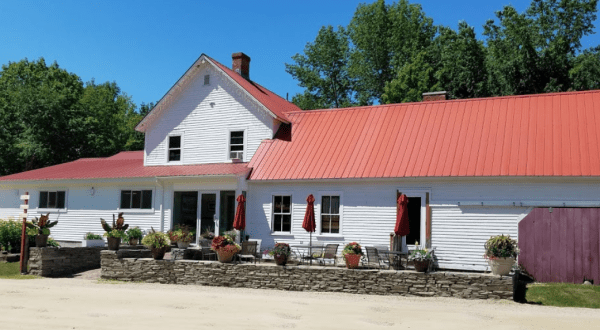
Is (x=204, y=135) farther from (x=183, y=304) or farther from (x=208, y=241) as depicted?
(x=183, y=304)

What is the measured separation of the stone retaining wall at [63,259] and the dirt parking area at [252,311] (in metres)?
3.06

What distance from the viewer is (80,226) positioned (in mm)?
25172

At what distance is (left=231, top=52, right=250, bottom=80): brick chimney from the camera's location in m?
27.6

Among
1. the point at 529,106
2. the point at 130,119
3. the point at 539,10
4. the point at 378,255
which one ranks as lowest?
the point at 378,255

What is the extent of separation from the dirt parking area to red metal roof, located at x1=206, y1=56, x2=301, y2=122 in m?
9.39

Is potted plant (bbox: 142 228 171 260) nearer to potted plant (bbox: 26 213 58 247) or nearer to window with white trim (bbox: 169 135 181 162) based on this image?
potted plant (bbox: 26 213 58 247)

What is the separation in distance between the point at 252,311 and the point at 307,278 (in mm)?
4156

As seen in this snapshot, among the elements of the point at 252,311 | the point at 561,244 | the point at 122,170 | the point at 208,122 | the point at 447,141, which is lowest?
the point at 252,311

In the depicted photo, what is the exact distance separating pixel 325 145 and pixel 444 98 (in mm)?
5626

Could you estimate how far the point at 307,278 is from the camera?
1666 centimetres

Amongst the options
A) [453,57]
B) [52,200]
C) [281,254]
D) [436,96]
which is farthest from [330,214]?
[453,57]

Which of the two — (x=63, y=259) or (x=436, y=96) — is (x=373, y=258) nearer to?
(x=436, y=96)

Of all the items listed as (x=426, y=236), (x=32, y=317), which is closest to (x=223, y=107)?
(x=426, y=236)

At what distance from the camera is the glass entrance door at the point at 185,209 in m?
23.3
